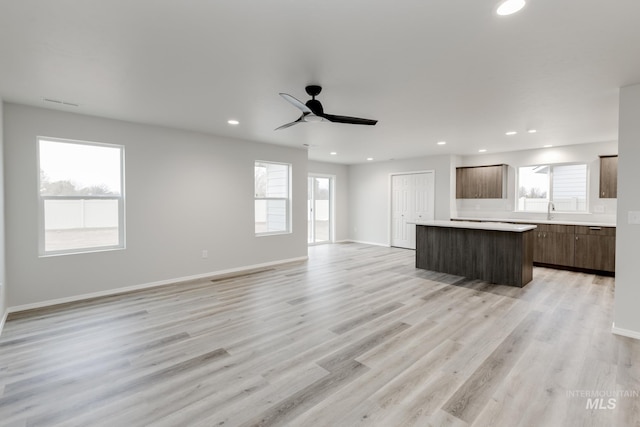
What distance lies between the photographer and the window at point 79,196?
3.91 meters

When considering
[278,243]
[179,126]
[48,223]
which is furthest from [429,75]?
[48,223]

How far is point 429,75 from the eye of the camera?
2803 millimetres

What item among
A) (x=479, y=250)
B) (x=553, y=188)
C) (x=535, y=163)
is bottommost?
(x=479, y=250)

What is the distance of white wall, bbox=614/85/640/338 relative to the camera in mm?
2943

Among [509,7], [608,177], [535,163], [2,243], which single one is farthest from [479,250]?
[2,243]

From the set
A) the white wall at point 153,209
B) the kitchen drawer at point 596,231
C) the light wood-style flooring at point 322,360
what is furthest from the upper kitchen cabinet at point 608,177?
the white wall at point 153,209

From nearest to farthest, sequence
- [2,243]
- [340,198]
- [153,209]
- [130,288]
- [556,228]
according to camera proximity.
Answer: [2,243], [130,288], [153,209], [556,228], [340,198]

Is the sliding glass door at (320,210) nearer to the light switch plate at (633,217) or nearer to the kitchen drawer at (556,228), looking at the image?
the kitchen drawer at (556,228)

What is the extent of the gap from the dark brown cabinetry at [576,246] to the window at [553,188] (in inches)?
34.0

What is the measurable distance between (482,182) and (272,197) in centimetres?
482

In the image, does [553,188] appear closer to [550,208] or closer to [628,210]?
[550,208]

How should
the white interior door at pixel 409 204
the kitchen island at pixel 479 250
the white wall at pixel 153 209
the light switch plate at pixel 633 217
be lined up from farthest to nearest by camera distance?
the white interior door at pixel 409 204
the kitchen island at pixel 479 250
the white wall at pixel 153 209
the light switch plate at pixel 633 217

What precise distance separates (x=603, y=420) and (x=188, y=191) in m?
5.26

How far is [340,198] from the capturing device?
31.1 ft
